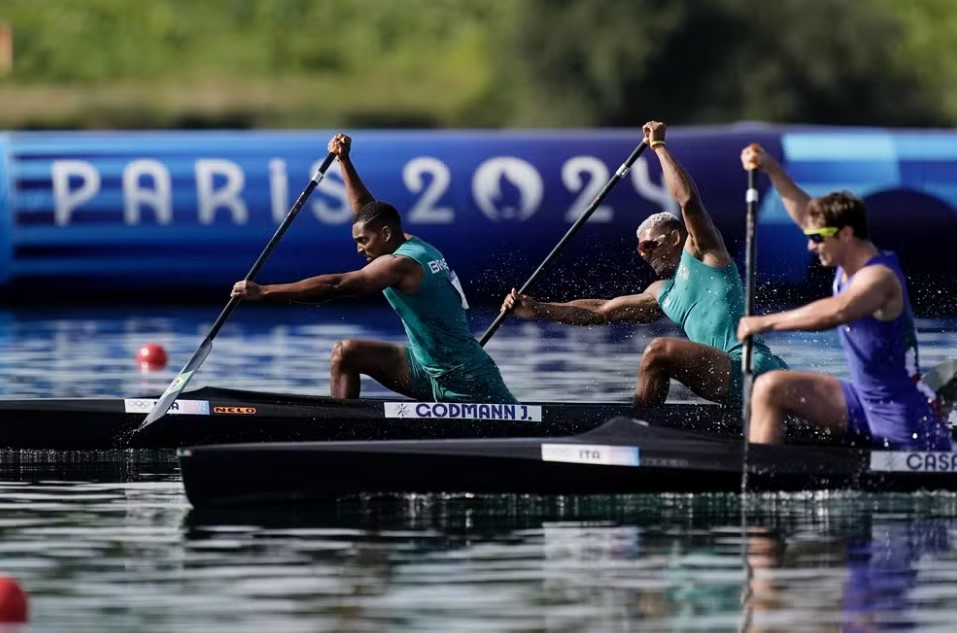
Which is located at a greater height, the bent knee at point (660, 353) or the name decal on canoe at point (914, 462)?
the bent knee at point (660, 353)

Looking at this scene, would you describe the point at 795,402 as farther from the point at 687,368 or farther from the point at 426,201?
the point at 426,201

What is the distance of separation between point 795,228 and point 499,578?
1491cm

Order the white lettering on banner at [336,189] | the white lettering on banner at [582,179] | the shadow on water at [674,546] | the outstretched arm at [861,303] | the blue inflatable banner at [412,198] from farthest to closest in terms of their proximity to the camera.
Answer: the white lettering on banner at [582,179] → the white lettering on banner at [336,189] → the blue inflatable banner at [412,198] → the outstretched arm at [861,303] → the shadow on water at [674,546]

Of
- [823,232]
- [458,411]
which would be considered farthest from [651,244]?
[823,232]

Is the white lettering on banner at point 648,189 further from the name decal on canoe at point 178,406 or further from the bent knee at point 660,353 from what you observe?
the name decal on canoe at point 178,406

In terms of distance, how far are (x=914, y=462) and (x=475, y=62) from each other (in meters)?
50.4

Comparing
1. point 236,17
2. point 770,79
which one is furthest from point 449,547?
point 236,17

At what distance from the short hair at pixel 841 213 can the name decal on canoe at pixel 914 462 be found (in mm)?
1102

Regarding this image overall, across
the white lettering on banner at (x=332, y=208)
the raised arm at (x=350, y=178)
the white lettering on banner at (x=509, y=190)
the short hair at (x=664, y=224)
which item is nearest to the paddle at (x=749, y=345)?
the short hair at (x=664, y=224)

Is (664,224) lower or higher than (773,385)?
higher

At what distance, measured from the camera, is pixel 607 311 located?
585 inches

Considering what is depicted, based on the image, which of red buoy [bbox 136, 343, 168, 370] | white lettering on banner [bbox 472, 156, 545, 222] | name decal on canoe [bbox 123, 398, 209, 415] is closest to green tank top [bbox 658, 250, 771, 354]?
name decal on canoe [bbox 123, 398, 209, 415]

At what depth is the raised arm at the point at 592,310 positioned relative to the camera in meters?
14.7

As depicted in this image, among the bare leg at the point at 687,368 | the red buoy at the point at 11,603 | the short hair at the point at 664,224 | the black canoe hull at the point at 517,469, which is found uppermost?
the short hair at the point at 664,224
